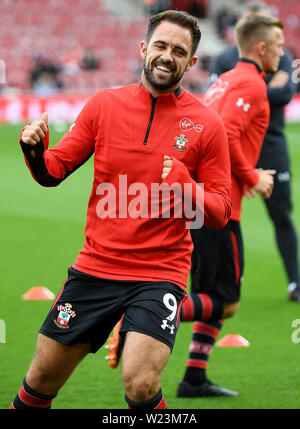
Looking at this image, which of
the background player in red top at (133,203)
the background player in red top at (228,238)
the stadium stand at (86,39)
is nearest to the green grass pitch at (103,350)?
the background player in red top at (228,238)

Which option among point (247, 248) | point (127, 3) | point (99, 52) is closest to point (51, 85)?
point (99, 52)

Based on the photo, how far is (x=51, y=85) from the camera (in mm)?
28297

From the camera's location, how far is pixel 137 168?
12.1 ft

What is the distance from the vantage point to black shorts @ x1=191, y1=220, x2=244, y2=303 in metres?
4.96

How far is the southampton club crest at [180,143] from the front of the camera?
12.2ft

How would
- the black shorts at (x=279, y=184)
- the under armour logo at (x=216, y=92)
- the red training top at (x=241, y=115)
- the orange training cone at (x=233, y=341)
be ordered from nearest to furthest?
the red training top at (x=241, y=115)
the under armour logo at (x=216, y=92)
the orange training cone at (x=233, y=341)
the black shorts at (x=279, y=184)

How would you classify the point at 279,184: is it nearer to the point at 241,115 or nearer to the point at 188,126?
the point at 241,115

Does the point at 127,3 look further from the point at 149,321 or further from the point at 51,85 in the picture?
the point at 149,321

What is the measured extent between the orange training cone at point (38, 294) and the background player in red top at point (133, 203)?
3.56 metres

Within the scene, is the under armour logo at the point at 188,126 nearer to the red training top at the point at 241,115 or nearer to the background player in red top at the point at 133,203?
the background player in red top at the point at 133,203

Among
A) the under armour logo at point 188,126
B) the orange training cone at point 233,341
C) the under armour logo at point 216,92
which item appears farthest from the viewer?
the orange training cone at point 233,341

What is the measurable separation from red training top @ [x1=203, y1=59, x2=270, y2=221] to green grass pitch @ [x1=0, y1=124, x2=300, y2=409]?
1109mm

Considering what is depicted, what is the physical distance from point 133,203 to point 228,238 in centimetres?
145

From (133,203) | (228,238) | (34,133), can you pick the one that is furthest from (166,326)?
(228,238)
